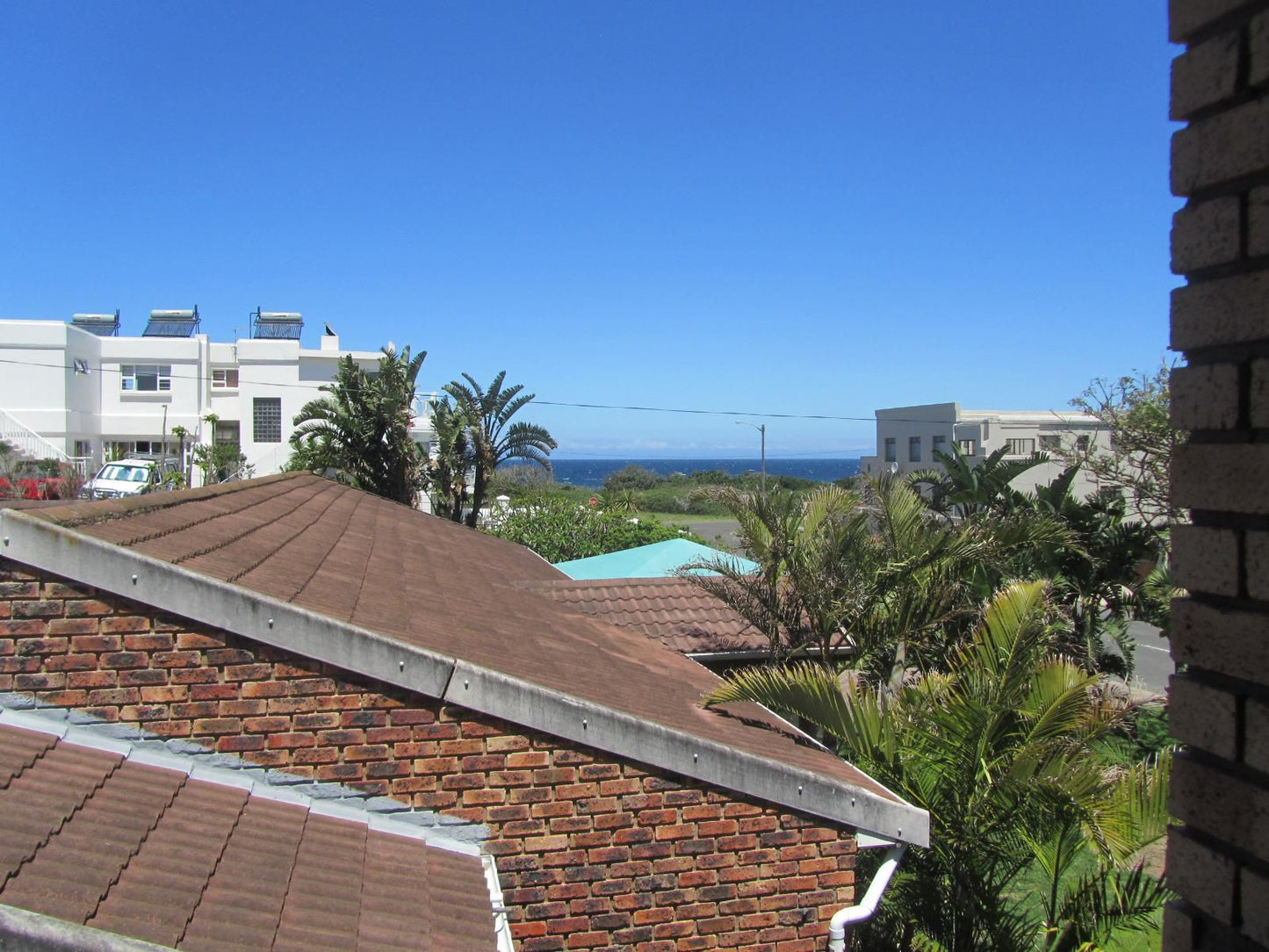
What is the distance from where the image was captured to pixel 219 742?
14.7 ft

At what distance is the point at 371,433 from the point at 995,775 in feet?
71.5

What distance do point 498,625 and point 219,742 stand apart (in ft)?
8.22

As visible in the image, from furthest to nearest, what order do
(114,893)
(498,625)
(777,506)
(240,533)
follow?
(777,506)
(498,625)
(240,533)
(114,893)

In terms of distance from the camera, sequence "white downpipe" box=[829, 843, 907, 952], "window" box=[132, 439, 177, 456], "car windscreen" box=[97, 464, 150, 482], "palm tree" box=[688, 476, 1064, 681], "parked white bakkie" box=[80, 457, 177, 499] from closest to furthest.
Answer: "white downpipe" box=[829, 843, 907, 952], "palm tree" box=[688, 476, 1064, 681], "parked white bakkie" box=[80, 457, 177, 499], "car windscreen" box=[97, 464, 150, 482], "window" box=[132, 439, 177, 456]

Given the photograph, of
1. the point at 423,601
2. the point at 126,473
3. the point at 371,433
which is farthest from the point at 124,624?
the point at 126,473

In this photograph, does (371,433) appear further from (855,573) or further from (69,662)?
(69,662)

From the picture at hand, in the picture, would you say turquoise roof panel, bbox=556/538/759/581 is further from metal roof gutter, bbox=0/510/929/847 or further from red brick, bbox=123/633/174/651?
red brick, bbox=123/633/174/651

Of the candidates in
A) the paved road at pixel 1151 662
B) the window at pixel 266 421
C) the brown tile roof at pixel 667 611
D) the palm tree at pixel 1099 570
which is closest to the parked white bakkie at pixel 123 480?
the window at pixel 266 421

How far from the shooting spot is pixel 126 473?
111ft

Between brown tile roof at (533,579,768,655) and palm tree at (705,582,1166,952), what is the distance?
9.08 ft

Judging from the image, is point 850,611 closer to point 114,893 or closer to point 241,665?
point 241,665

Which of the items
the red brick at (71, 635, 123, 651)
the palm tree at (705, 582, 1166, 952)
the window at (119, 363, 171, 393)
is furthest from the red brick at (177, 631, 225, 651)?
the window at (119, 363, 171, 393)

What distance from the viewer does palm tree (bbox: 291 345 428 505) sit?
25641mm

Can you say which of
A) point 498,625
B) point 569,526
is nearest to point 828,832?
point 498,625
